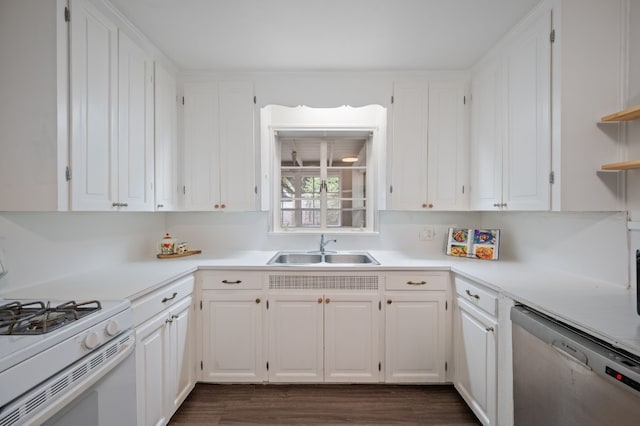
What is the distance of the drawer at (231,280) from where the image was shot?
2062mm

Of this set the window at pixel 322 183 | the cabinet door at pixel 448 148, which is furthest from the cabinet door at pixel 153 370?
the cabinet door at pixel 448 148

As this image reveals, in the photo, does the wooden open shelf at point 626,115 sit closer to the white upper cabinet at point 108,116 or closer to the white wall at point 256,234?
the white wall at point 256,234

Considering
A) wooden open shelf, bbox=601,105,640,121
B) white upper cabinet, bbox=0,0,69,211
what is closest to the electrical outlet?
wooden open shelf, bbox=601,105,640,121

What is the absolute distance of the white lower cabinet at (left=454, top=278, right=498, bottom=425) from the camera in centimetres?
159

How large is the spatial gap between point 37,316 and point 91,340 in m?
→ 0.24

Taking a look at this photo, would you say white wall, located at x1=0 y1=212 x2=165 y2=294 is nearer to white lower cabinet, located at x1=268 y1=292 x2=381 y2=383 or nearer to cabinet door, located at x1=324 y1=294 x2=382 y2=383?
white lower cabinet, located at x1=268 y1=292 x2=381 y2=383

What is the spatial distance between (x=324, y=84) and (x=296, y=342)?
2.01 m

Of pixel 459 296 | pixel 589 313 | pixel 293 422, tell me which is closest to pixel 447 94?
pixel 459 296

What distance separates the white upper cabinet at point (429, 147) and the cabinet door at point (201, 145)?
146 centimetres

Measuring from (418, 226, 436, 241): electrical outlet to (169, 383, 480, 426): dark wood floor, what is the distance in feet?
3.80

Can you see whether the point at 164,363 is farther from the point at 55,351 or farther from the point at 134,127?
the point at 134,127

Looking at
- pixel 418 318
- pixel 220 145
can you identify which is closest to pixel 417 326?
pixel 418 318

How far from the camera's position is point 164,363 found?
1.67 meters

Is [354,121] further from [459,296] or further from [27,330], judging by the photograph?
[27,330]
